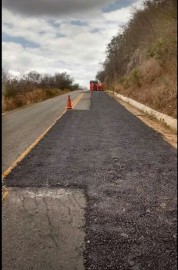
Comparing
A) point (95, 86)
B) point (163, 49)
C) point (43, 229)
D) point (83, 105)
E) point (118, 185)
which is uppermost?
point (95, 86)

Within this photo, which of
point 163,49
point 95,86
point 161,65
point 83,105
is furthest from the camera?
point 95,86

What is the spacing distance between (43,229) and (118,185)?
1.82 m

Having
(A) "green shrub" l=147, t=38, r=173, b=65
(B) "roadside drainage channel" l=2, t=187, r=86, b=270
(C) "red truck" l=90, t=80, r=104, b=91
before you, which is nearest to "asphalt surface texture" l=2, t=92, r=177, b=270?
(B) "roadside drainage channel" l=2, t=187, r=86, b=270

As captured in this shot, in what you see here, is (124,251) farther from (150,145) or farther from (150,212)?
(150,145)

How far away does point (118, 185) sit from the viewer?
5371mm

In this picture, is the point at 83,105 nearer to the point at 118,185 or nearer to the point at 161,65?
the point at 161,65

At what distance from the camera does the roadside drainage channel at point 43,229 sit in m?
3.26

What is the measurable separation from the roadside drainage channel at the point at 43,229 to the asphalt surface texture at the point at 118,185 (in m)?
0.14

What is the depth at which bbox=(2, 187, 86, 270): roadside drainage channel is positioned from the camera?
10.7ft

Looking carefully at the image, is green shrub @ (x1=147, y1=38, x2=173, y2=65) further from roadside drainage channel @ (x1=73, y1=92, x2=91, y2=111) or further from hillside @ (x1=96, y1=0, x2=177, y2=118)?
roadside drainage channel @ (x1=73, y1=92, x2=91, y2=111)

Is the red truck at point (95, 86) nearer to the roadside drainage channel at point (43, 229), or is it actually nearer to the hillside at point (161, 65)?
the hillside at point (161, 65)

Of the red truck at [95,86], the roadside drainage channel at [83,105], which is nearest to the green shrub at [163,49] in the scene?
the roadside drainage channel at [83,105]

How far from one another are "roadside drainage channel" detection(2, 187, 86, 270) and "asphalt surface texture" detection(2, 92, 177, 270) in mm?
140

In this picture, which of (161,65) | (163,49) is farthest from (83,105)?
(163,49)
